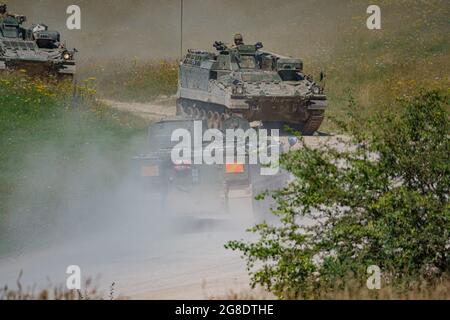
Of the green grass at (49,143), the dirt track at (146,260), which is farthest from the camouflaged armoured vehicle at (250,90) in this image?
the dirt track at (146,260)

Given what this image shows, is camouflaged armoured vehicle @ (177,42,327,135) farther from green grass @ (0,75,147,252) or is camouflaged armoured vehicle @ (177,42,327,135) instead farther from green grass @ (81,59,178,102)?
green grass @ (81,59,178,102)

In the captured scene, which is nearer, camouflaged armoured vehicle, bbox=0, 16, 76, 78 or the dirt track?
the dirt track

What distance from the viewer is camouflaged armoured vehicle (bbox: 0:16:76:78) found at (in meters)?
30.9

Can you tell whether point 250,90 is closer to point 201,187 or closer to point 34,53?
point 34,53

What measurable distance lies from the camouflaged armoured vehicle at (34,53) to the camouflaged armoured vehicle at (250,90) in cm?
330

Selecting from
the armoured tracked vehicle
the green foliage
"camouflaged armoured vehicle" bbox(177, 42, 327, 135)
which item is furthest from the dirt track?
"camouflaged armoured vehicle" bbox(177, 42, 327, 135)

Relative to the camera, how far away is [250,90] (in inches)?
1095

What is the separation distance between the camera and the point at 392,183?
11391 mm

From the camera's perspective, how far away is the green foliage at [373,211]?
10703mm

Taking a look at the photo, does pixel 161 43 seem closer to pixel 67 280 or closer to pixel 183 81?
pixel 183 81

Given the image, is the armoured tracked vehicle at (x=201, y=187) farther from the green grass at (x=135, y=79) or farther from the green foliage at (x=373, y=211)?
the green grass at (x=135, y=79)

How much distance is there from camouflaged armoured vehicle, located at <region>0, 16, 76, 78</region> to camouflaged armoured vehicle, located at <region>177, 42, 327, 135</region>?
130 inches

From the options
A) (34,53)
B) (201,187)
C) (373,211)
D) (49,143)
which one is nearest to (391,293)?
(373,211)

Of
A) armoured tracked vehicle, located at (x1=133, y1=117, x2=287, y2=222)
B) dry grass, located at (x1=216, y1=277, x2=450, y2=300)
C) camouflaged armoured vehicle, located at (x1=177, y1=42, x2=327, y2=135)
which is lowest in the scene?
dry grass, located at (x1=216, y1=277, x2=450, y2=300)
